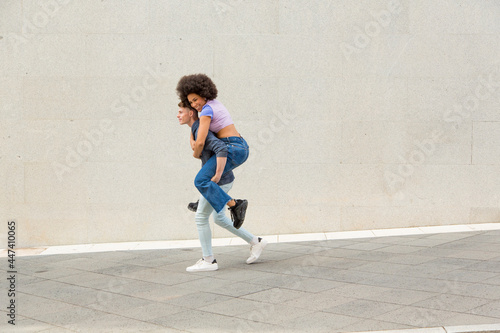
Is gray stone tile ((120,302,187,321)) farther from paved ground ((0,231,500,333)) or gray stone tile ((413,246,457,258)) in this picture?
gray stone tile ((413,246,457,258))

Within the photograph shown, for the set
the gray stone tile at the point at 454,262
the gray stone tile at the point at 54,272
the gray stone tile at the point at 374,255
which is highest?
the gray stone tile at the point at 454,262

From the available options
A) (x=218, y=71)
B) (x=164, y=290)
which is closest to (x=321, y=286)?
(x=164, y=290)

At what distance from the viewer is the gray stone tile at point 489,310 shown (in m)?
3.86

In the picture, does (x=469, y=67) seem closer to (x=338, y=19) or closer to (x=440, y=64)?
(x=440, y=64)

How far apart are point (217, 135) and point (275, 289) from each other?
1.58 m

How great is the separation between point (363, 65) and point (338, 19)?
647 mm

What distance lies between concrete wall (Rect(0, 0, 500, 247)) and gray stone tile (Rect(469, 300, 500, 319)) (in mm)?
3378

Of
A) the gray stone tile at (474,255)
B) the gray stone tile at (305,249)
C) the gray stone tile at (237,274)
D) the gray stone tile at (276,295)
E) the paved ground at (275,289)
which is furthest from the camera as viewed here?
the gray stone tile at (305,249)

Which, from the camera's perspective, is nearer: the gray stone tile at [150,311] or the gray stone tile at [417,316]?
the gray stone tile at [417,316]

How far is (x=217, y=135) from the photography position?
554 cm

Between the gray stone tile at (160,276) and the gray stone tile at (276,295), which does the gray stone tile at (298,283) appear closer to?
the gray stone tile at (276,295)

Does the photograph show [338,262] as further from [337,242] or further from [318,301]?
[318,301]

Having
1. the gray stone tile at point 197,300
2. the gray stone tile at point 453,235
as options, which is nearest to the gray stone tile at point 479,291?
the gray stone tile at point 197,300

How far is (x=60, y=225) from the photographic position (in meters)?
7.38
